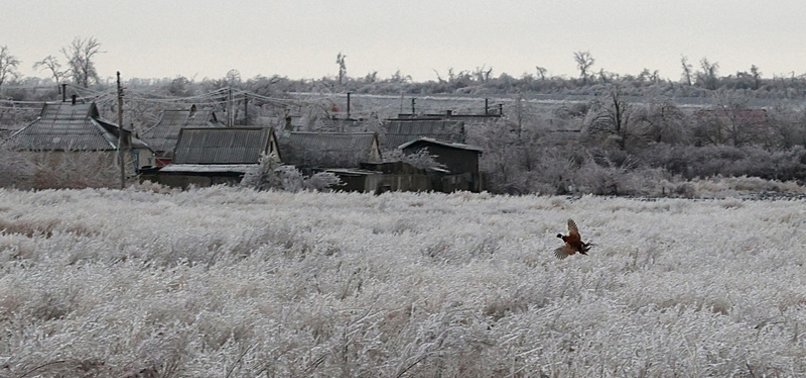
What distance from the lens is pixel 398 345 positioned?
16.8 ft

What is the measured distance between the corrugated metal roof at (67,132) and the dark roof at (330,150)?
29.7 ft

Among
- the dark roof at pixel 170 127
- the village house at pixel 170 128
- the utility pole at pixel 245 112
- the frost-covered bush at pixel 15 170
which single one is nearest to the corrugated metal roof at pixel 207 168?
the frost-covered bush at pixel 15 170

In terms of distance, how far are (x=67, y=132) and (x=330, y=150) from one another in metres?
13.7

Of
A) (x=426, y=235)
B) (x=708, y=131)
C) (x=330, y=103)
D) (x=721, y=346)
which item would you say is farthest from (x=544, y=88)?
(x=721, y=346)

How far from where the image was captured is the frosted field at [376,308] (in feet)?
15.6

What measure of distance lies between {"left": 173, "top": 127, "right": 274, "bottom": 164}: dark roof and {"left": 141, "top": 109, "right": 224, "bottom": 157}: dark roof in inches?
637

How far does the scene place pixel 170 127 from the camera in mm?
63625

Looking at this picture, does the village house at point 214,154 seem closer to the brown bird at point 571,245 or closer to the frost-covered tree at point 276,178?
the frost-covered tree at point 276,178

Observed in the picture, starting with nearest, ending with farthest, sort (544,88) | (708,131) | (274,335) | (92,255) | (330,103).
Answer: (274,335) < (92,255) < (708,131) < (330,103) < (544,88)

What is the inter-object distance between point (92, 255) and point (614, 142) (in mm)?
57846

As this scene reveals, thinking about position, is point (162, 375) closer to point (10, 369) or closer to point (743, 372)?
point (10, 369)

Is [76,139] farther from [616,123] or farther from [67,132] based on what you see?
[616,123]

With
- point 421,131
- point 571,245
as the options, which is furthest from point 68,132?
point 571,245

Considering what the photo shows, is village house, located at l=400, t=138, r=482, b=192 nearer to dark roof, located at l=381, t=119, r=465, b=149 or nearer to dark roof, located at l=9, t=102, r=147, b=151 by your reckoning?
dark roof, located at l=381, t=119, r=465, b=149
